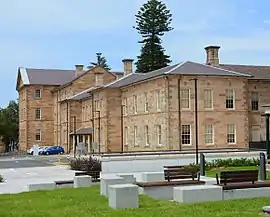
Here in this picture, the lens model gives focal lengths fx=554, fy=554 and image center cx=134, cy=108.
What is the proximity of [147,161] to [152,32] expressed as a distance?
49.2 meters

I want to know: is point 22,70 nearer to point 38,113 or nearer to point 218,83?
point 38,113

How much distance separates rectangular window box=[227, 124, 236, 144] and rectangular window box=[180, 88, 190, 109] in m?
4.81

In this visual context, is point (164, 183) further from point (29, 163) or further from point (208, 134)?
point (29, 163)

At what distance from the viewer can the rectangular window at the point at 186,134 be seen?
5066cm

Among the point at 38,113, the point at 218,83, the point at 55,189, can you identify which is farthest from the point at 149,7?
the point at 55,189

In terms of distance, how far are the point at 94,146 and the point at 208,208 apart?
52.7 meters

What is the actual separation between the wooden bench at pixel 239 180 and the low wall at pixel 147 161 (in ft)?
62.6

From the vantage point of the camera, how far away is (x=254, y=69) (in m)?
61.7

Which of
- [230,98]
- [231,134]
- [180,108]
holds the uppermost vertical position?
[230,98]

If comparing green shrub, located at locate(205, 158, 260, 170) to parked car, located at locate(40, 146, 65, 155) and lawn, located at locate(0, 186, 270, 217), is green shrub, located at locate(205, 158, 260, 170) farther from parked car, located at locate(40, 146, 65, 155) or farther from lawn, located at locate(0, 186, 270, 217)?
parked car, located at locate(40, 146, 65, 155)

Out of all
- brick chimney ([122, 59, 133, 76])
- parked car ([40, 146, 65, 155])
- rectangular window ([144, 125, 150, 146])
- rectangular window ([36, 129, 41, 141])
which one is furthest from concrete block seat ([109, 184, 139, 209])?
rectangular window ([36, 129, 41, 141])

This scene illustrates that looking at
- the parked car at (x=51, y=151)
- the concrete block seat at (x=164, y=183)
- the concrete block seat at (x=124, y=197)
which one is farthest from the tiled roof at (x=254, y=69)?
the concrete block seat at (x=124, y=197)

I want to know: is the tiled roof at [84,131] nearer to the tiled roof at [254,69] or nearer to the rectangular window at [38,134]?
the rectangular window at [38,134]

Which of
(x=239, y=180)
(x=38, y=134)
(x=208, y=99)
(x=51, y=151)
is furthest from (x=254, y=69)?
(x=239, y=180)
